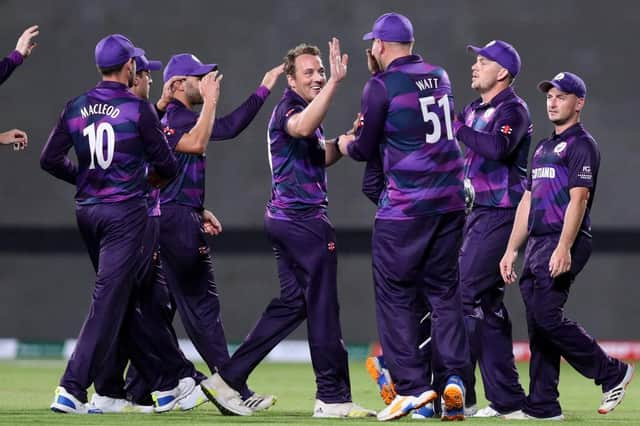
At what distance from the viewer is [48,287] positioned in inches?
530

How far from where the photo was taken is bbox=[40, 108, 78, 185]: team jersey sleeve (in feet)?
23.0

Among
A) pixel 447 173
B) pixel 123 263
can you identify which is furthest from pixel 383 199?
pixel 123 263

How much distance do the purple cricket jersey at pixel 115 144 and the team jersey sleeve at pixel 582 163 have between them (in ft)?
6.90

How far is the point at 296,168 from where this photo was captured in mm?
7004

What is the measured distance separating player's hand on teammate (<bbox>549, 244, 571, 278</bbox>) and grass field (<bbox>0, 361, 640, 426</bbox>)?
2.60 ft

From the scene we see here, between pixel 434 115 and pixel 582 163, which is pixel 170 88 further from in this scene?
pixel 582 163

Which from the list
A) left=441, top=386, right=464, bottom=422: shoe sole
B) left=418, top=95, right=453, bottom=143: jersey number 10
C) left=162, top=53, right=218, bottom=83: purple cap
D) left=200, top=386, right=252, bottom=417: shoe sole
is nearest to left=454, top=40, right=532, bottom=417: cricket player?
left=418, top=95, right=453, bottom=143: jersey number 10

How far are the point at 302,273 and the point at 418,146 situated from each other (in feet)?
3.54

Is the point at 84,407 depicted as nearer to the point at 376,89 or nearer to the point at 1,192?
the point at 376,89

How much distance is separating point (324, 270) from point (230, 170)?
21.2 feet

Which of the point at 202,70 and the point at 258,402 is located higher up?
the point at 202,70

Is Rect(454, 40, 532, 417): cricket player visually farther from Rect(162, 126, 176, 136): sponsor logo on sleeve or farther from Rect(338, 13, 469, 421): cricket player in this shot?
Rect(162, 126, 176, 136): sponsor logo on sleeve

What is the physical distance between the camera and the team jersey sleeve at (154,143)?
6.85 meters

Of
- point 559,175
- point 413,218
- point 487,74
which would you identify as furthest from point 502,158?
point 413,218
